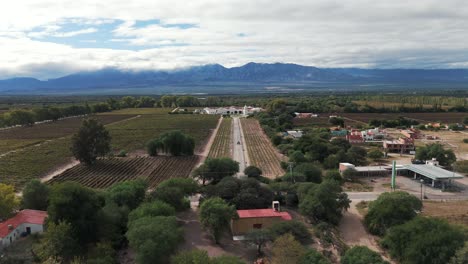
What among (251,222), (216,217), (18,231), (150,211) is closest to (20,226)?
(18,231)

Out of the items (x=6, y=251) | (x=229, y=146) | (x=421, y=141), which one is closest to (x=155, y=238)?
(x=6, y=251)

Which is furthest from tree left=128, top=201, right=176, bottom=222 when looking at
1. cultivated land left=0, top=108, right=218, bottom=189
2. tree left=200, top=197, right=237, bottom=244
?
cultivated land left=0, top=108, right=218, bottom=189

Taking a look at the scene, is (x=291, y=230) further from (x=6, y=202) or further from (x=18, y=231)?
(x=6, y=202)

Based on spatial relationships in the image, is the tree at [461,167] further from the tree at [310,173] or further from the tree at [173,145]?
the tree at [173,145]

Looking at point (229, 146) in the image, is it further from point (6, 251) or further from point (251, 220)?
point (6, 251)

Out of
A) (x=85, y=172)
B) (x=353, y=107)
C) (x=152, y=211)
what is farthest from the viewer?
(x=353, y=107)

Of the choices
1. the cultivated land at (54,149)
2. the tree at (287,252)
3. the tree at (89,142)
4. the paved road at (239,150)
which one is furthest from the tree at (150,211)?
the tree at (89,142)
